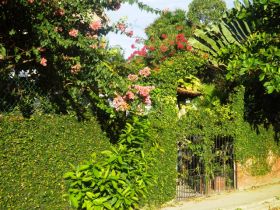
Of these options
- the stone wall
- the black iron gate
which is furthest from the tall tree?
the black iron gate

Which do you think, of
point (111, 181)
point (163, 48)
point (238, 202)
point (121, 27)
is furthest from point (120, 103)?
point (163, 48)

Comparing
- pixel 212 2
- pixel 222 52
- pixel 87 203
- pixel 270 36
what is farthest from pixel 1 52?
pixel 212 2

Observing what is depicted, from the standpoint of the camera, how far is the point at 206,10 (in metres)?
33.0

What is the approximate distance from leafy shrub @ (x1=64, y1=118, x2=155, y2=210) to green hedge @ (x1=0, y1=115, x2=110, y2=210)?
2.74 metres

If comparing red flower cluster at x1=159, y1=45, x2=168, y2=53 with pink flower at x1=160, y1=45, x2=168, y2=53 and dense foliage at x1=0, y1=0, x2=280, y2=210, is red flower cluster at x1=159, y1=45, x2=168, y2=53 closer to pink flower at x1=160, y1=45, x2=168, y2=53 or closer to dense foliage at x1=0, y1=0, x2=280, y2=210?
pink flower at x1=160, y1=45, x2=168, y2=53

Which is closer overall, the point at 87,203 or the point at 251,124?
the point at 87,203

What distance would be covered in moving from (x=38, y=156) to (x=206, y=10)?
1126 inches

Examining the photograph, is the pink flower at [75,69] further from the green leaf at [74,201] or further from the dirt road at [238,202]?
the dirt road at [238,202]

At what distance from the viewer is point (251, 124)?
42.9 feet

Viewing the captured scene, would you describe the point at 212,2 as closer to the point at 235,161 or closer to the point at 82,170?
the point at 235,161

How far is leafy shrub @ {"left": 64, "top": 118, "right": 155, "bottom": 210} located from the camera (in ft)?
14.3

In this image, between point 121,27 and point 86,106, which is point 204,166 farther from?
point 121,27

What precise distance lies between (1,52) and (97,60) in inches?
72.7

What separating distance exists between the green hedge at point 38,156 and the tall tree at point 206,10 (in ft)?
87.9
